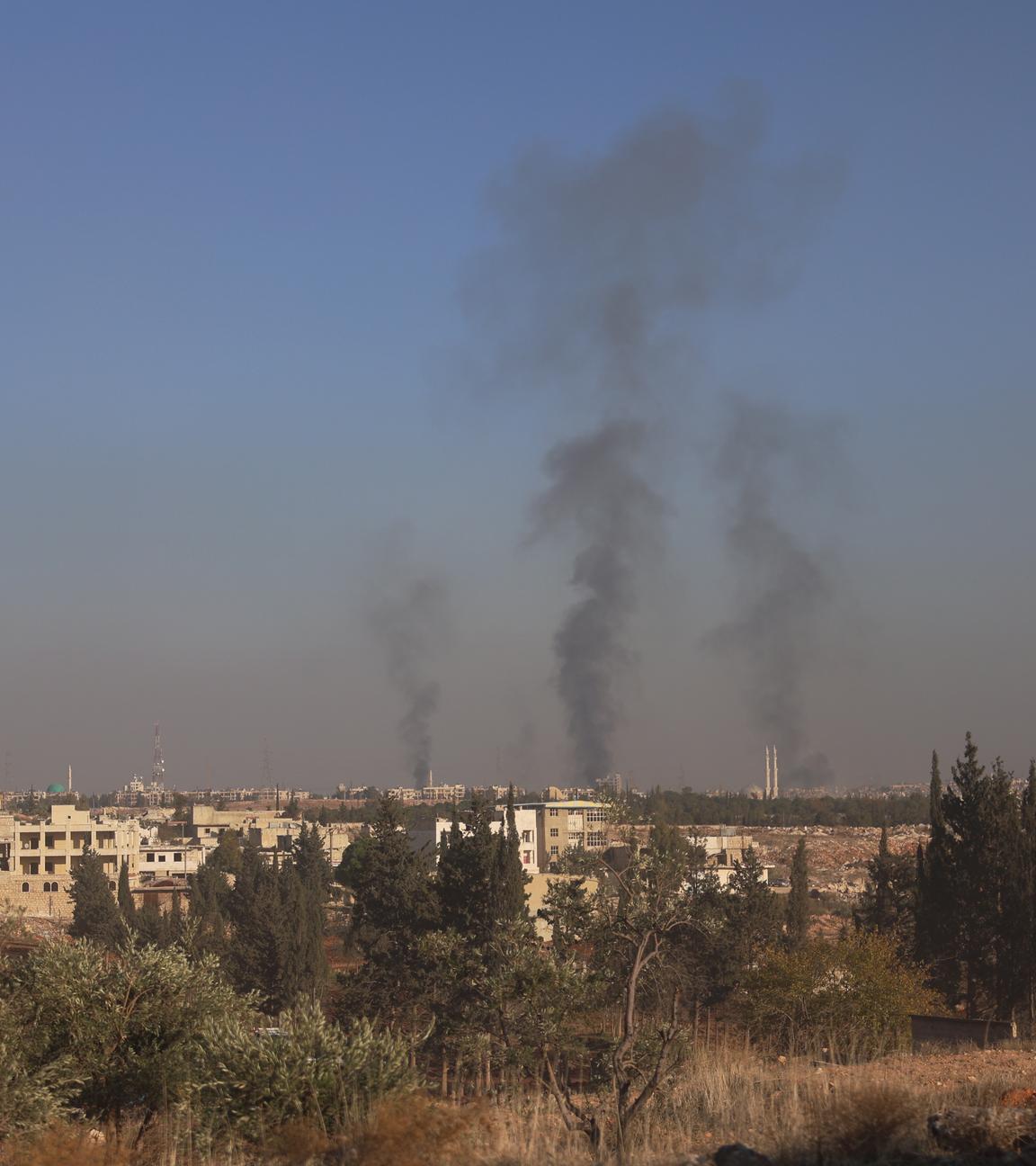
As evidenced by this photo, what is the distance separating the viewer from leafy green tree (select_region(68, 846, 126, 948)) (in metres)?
64.8

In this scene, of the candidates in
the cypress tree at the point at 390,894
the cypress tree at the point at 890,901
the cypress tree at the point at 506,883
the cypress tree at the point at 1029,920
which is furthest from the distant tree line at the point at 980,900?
the cypress tree at the point at 390,894

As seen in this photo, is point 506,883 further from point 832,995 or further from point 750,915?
point 750,915

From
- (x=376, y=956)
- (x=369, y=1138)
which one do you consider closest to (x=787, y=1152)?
(x=369, y=1138)

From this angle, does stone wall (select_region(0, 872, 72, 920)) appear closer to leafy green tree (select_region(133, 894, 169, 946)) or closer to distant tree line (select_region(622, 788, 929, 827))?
leafy green tree (select_region(133, 894, 169, 946))

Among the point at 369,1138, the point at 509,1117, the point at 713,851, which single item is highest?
the point at 369,1138

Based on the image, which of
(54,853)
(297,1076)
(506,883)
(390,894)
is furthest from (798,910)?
(54,853)

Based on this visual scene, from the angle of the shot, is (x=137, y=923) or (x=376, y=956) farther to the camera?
(x=137, y=923)

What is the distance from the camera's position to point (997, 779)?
49375mm

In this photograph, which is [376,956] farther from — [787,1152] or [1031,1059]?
[787,1152]

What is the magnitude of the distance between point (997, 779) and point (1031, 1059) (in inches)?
1066

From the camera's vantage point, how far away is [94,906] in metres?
68.7

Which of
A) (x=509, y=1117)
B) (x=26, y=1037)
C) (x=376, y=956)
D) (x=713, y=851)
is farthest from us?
(x=713, y=851)

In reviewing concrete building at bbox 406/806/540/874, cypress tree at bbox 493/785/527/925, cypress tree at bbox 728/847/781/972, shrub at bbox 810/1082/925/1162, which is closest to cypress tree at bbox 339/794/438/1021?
cypress tree at bbox 493/785/527/925

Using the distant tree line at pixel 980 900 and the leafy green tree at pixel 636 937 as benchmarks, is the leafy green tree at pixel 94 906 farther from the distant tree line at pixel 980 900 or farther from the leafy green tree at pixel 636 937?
the leafy green tree at pixel 636 937
